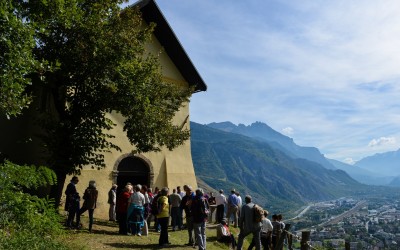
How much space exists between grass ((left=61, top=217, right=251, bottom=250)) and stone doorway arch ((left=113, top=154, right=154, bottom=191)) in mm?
5022

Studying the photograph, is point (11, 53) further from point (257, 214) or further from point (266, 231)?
point (266, 231)

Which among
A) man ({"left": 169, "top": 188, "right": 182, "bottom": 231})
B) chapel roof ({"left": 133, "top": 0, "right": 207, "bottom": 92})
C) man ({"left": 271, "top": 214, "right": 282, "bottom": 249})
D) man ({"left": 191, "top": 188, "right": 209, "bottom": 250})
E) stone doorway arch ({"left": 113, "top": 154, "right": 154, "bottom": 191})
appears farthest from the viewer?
chapel roof ({"left": 133, "top": 0, "right": 207, "bottom": 92})

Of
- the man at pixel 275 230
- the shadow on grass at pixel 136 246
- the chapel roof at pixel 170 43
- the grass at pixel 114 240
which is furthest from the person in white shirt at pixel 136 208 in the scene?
the chapel roof at pixel 170 43

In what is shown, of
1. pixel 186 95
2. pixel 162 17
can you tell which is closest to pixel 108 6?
pixel 186 95

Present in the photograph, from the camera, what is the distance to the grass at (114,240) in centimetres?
1079

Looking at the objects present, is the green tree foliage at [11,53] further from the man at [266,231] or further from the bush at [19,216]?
the man at [266,231]

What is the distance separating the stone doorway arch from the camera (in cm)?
1972

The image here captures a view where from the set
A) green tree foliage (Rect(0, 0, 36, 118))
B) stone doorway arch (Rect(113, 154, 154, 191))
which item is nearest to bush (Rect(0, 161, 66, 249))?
green tree foliage (Rect(0, 0, 36, 118))

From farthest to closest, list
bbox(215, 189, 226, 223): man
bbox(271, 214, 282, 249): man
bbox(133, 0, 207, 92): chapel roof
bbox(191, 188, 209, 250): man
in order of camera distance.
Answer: bbox(133, 0, 207, 92): chapel roof
bbox(215, 189, 226, 223): man
bbox(271, 214, 282, 249): man
bbox(191, 188, 209, 250): man

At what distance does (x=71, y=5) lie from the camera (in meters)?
9.91

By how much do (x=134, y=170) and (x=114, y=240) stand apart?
8539 millimetres

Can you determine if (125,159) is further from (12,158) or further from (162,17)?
(162,17)

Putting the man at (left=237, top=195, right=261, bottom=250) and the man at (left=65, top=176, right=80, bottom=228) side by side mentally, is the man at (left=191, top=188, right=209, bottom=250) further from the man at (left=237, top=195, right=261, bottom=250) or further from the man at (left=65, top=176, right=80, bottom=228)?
the man at (left=65, top=176, right=80, bottom=228)

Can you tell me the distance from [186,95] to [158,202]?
5799mm
